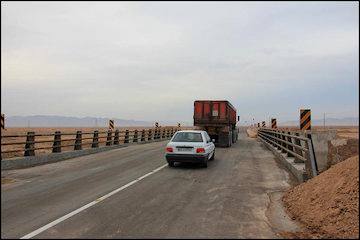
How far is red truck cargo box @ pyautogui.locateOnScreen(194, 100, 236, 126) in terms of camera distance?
30.2 meters

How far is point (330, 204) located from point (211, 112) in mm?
22590

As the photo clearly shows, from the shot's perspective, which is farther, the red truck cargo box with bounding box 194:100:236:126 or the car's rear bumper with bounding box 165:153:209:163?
the red truck cargo box with bounding box 194:100:236:126

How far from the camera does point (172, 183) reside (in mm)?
11930

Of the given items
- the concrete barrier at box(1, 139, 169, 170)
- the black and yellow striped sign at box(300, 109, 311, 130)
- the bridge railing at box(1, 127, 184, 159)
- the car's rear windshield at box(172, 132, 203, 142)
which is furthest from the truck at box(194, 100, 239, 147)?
the black and yellow striped sign at box(300, 109, 311, 130)

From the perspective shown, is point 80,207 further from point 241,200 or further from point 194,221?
point 241,200

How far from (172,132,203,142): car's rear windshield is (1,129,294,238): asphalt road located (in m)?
1.66

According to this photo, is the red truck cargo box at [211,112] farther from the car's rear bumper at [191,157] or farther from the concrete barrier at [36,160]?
the car's rear bumper at [191,157]

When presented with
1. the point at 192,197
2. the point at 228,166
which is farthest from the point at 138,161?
the point at 192,197

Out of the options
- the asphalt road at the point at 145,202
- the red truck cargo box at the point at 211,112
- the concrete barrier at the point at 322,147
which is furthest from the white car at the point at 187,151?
the red truck cargo box at the point at 211,112

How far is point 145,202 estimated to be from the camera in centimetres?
912

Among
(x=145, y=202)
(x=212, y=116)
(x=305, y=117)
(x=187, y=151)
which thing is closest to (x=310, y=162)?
(x=305, y=117)

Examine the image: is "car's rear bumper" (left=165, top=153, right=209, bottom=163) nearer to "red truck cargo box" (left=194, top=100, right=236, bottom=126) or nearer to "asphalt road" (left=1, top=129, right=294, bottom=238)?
"asphalt road" (left=1, top=129, right=294, bottom=238)

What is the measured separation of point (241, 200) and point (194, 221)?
2.41 meters

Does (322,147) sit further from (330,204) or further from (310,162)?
(330,204)
